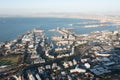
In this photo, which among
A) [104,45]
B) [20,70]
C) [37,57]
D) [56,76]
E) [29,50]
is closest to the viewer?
[56,76]

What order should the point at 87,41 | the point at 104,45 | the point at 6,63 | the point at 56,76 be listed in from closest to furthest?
the point at 56,76 → the point at 6,63 → the point at 104,45 → the point at 87,41

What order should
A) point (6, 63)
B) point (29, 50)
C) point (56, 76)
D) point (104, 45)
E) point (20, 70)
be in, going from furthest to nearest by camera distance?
point (104, 45), point (29, 50), point (6, 63), point (20, 70), point (56, 76)

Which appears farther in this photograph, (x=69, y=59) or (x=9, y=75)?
(x=69, y=59)

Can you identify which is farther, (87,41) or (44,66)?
(87,41)

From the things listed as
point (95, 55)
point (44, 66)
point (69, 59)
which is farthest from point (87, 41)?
point (44, 66)

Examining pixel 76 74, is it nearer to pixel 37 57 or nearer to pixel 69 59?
pixel 69 59

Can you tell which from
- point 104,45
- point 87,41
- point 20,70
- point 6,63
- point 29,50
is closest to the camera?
point 20,70

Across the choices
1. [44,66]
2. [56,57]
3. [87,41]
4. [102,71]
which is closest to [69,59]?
[56,57]

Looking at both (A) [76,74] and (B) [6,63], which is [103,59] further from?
(B) [6,63]
